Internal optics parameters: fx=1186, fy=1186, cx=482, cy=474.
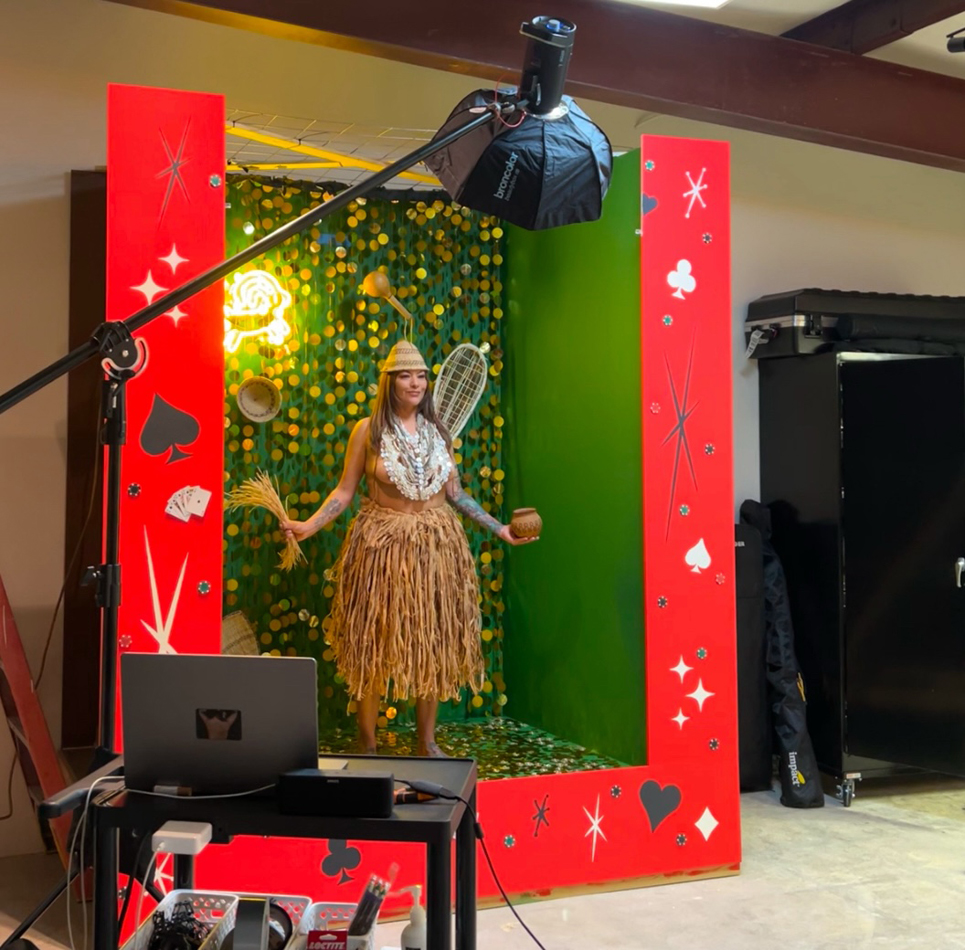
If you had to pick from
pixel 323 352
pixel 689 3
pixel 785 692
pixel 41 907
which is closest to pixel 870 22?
pixel 689 3

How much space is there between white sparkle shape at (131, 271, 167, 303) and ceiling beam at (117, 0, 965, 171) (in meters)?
0.95

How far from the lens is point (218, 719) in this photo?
1979 mm

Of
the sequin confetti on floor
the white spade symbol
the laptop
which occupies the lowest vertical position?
the sequin confetti on floor

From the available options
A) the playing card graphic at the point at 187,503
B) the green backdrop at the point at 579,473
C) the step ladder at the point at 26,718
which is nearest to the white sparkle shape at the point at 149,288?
the playing card graphic at the point at 187,503

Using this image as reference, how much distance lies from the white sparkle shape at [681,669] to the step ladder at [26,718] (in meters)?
1.88

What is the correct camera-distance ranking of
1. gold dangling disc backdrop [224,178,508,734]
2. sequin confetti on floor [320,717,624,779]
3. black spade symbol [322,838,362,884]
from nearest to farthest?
black spade symbol [322,838,362,884], sequin confetti on floor [320,717,624,779], gold dangling disc backdrop [224,178,508,734]

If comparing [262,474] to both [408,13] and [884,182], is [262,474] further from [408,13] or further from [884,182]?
[884,182]

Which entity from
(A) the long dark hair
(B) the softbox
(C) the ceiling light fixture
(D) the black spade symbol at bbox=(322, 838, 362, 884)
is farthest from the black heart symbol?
(C) the ceiling light fixture

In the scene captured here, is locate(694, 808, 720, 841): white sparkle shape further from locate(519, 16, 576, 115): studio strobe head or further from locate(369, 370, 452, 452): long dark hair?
locate(519, 16, 576, 115): studio strobe head

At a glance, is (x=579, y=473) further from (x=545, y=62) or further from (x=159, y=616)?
(x=545, y=62)

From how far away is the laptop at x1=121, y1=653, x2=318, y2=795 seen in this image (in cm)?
196

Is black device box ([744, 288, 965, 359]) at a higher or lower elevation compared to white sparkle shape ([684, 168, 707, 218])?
lower

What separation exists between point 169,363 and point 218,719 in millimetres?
1497

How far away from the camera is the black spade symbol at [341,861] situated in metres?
3.30
